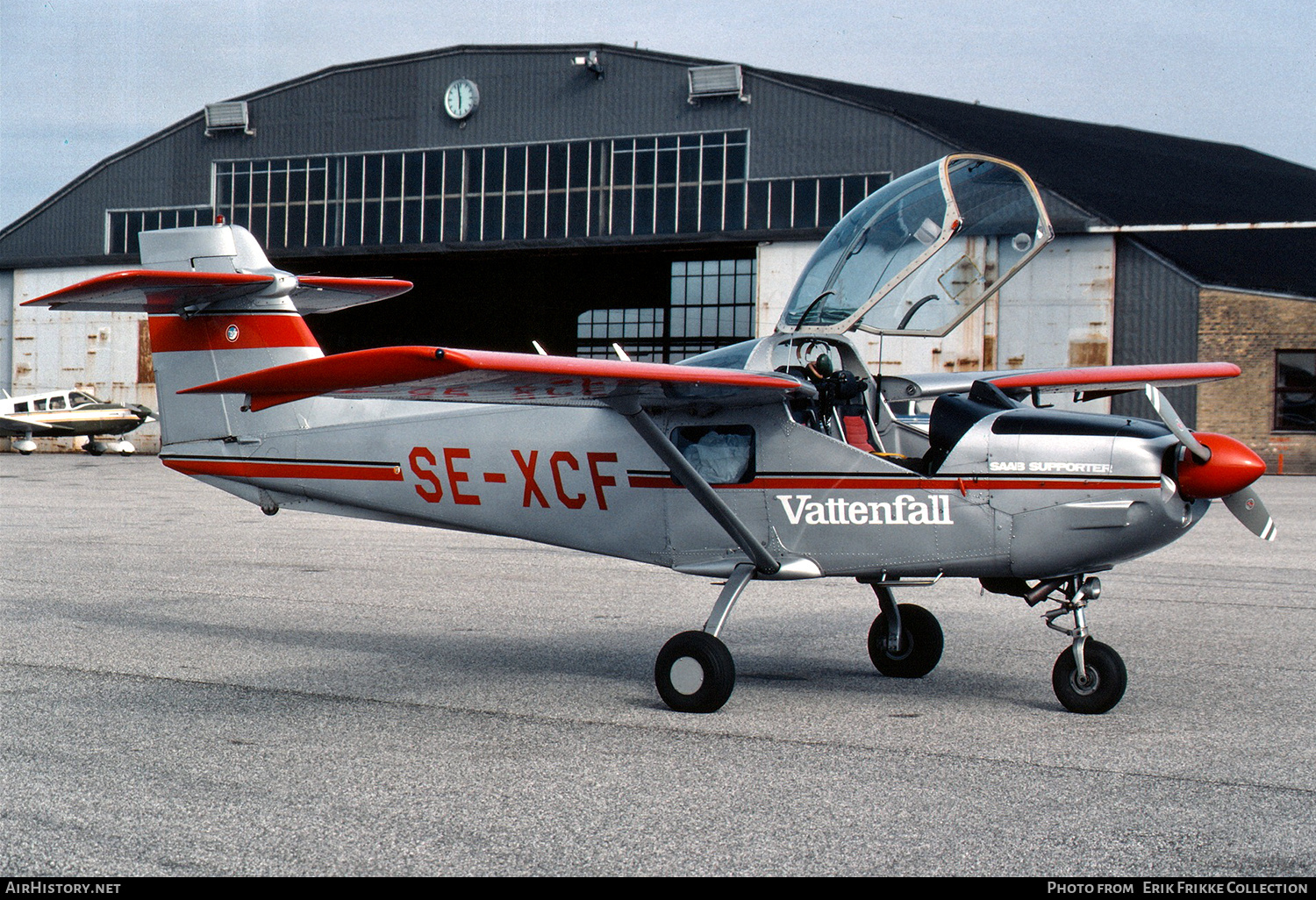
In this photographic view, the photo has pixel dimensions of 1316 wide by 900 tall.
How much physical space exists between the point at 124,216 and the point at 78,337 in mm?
4644

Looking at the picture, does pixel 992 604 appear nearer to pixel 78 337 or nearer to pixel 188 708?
pixel 188 708

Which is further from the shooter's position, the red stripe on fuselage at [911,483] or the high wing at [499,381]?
the red stripe on fuselage at [911,483]

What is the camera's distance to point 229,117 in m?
43.5

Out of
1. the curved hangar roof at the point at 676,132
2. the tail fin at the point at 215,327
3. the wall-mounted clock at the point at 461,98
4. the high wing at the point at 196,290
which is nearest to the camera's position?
the high wing at the point at 196,290

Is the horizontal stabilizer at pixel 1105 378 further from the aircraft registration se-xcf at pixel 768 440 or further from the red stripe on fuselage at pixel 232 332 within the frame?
the red stripe on fuselage at pixel 232 332

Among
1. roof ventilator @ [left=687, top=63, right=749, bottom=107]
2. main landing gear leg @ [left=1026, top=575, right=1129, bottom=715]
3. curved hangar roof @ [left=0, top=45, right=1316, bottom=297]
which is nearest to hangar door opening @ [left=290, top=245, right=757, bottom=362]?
curved hangar roof @ [left=0, top=45, right=1316, bottom=297]

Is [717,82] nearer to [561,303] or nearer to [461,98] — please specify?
[461,98]

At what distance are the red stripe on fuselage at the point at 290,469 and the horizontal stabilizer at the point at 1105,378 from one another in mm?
3695

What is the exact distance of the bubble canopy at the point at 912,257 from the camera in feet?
24.5

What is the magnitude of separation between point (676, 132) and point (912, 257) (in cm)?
3248

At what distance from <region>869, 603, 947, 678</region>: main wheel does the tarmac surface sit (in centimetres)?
15

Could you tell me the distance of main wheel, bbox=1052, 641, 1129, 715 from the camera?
21.1 feet

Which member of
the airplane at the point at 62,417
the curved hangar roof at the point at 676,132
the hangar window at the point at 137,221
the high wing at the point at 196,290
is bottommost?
the airplane at the point at 62,417

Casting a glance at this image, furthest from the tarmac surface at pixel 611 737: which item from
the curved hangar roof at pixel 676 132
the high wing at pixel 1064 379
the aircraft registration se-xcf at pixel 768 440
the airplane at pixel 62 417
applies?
the airplane at pixel 62 417
